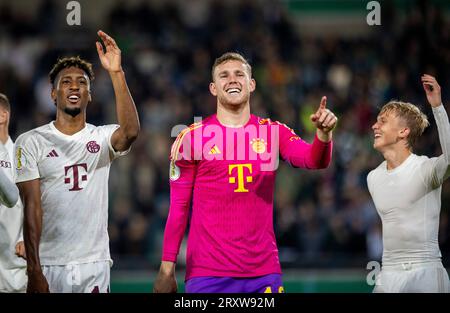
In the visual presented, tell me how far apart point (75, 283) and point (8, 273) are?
85cm

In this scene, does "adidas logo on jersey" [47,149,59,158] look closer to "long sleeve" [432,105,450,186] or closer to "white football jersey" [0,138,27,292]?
"white football jersey" [0,138,27,292]

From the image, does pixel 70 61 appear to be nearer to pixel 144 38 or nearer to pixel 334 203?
pixel 334 203

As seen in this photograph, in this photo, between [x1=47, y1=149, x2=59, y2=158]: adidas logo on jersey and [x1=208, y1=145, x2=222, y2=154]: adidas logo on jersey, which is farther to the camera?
[x1=47, y1=149, x2=59, y2=158]: adidas logo on jersey

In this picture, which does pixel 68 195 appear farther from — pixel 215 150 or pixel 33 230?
pixel 215 150

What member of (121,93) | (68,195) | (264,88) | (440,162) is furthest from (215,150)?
(264,88)

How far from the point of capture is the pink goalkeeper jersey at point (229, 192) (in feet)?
18.5

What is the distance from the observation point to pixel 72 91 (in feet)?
19.9

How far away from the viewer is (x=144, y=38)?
46.3 feet

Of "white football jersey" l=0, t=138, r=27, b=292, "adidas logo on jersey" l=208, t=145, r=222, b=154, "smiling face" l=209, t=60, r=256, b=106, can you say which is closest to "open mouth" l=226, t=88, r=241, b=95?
"smiling face" l=209, t=60, r=256, b=106

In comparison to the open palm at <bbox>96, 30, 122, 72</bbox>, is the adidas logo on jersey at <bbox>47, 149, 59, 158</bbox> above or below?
below

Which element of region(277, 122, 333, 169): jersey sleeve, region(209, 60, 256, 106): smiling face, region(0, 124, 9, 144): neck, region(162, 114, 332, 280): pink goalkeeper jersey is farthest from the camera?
region(0, 124, 9, 144): neck

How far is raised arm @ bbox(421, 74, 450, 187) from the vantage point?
5.68 metres

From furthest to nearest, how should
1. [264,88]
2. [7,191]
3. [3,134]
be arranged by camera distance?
[264,88] < [3,134] < [7,191]

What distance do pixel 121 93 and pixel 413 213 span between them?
2071 millimetres
